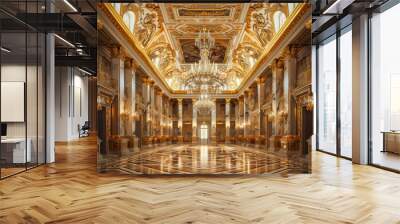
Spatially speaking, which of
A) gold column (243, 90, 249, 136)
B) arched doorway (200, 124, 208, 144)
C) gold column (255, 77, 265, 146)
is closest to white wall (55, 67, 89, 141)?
arched doorway (200, 124, 208, 144)

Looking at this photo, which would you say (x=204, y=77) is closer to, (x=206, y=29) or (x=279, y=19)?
(x=206, y=29)

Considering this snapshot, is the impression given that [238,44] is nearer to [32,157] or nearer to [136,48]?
[136,48]

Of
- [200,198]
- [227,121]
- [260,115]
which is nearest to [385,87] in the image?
[260,115]

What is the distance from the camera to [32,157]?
756 cm

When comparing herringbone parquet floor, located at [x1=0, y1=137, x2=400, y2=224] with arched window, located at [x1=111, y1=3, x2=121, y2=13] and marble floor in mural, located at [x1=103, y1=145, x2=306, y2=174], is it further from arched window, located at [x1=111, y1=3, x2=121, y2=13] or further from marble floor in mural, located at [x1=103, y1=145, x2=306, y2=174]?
arched window, located at [x1=111, y1=3, x2=121, y2=13]

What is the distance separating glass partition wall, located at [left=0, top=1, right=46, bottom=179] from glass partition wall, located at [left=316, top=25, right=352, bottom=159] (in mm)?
7853

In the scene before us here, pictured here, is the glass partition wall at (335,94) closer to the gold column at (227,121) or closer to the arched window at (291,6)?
the arched window at (291,6)

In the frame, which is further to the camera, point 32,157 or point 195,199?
point 32,157

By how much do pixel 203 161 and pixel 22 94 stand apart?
4.37 metres

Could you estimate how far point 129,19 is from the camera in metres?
6.89

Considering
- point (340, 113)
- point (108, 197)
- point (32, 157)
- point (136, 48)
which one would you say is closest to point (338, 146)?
point (340, 113)

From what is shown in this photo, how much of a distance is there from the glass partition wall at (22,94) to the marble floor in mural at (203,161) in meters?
2.17

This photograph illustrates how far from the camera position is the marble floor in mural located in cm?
675

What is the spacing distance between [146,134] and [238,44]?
9.95 ft
